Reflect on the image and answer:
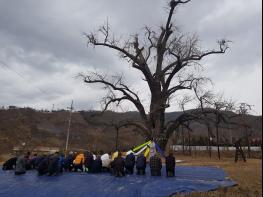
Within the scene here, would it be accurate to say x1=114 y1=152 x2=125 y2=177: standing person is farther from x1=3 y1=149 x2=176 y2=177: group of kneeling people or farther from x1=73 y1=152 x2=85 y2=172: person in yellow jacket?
x1=73 y1=152 x2=85 y2=172: person in yellow jacket

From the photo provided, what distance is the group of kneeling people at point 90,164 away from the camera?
15508 millimetres

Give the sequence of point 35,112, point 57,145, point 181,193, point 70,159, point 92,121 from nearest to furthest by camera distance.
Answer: point 181,193
point 70,159
point 92,121
point 57,145
point 35,112

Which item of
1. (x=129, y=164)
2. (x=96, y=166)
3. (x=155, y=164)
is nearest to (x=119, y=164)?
(x=129, y=164)

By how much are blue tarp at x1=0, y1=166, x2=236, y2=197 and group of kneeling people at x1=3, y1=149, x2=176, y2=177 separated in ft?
2.65

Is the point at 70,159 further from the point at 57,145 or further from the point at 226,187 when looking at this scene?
the point at 57,145

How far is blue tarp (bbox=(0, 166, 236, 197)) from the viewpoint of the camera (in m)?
11.5

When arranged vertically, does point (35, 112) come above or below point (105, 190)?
above

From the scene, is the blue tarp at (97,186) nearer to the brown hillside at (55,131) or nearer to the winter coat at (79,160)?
the winter coat at (79,160)

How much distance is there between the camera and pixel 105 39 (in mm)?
25672

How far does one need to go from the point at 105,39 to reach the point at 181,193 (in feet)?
56.4

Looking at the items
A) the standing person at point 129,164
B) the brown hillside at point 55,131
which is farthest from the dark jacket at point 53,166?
the brown hillside at point 55,131

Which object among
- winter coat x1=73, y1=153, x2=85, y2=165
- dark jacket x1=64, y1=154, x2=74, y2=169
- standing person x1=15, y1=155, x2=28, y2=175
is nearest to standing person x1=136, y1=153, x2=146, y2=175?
winter coat x1=73, y1=153, x2=85, y2=165

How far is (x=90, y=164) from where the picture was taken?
16984 millimetres

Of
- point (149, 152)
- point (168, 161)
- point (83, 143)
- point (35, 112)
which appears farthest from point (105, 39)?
point (35, 112)
